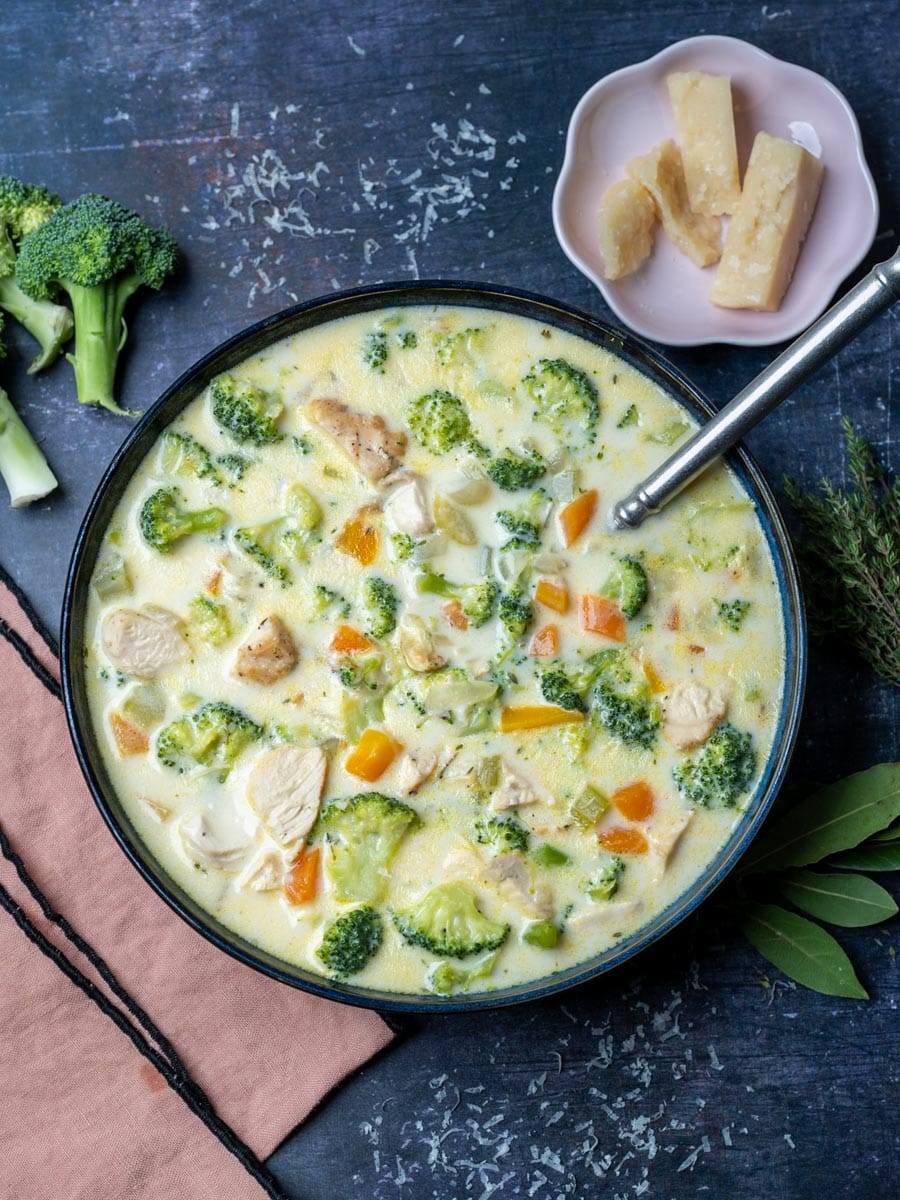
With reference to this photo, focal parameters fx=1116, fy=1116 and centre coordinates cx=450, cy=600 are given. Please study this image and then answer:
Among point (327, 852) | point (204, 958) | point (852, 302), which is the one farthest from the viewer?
point (204, 958)

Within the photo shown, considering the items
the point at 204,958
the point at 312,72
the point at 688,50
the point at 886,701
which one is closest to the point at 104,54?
the point at 312,72

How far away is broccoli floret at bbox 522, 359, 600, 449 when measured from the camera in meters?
2.79

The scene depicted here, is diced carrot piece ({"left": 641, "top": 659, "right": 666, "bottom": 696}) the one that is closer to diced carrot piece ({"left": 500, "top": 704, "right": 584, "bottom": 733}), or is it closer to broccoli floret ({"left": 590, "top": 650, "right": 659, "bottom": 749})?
broccoli floret ({"left": 590, "top": 650, "right": 659, "bottom": 749})

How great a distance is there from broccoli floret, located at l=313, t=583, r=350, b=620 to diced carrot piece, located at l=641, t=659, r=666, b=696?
75 cm

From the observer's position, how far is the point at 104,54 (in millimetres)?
3209

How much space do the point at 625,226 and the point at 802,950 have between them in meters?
2.01

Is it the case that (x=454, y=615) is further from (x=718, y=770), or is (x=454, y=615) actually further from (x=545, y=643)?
(x=718, y=770)

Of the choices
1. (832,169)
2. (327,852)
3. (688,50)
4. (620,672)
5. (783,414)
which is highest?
(688,50)

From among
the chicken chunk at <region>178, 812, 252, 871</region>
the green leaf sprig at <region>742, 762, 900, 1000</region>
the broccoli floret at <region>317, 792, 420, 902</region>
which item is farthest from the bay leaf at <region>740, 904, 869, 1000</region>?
the chicken chunk at <region>178, 812, 252, 871</region>

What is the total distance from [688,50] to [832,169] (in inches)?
20.5

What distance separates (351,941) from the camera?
2.72 m

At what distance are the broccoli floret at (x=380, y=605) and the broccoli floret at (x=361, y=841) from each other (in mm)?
405

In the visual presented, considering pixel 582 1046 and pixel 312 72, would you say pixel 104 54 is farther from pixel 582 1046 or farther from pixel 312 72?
pixel 582 1046

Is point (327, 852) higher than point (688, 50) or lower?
lower
